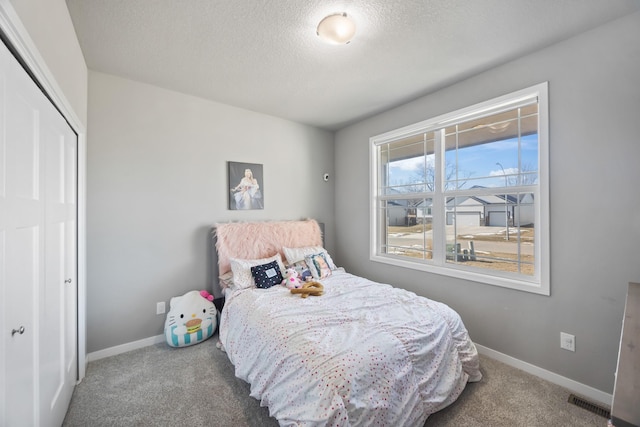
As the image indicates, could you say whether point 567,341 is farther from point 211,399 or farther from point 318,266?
point 211,399

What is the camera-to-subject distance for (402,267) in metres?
3.08

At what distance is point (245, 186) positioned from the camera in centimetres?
315

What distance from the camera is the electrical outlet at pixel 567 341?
191 cm

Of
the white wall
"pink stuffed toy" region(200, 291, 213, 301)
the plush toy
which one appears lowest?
"pink stuffed toy" region(200, 291, 213, 301)

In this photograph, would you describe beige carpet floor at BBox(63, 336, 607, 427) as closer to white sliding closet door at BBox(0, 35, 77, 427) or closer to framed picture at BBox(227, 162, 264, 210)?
white sliding closet door at BBox(0, 35, 77, 427)

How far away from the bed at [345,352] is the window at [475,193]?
0.80m

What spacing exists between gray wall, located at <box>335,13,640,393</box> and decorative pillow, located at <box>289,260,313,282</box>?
5.47 ft

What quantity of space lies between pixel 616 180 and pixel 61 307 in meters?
3.65

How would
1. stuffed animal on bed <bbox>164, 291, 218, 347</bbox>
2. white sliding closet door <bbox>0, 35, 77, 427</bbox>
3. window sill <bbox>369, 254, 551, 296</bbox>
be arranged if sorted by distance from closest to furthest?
white sliding closet door <bbox>0, 35, 77, 427</bbox> < window sill <bbox>369, 254, 551, 296</bbox> < stuffed animal on bed <bbox>164, 291, 218, 347</bbox>

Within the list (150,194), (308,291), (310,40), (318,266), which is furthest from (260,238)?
(310,40)

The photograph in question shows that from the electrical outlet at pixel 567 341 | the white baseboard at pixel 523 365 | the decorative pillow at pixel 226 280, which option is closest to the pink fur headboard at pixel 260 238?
the decorative pillow at pixel 226 280

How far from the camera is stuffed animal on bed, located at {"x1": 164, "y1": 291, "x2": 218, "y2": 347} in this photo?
8.09ft

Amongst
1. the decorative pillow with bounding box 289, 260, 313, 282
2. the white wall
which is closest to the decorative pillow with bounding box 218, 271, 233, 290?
the decorative pillow with bounding box 289, 260, 313, 282

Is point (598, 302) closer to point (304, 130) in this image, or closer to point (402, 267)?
point (402, 267)
